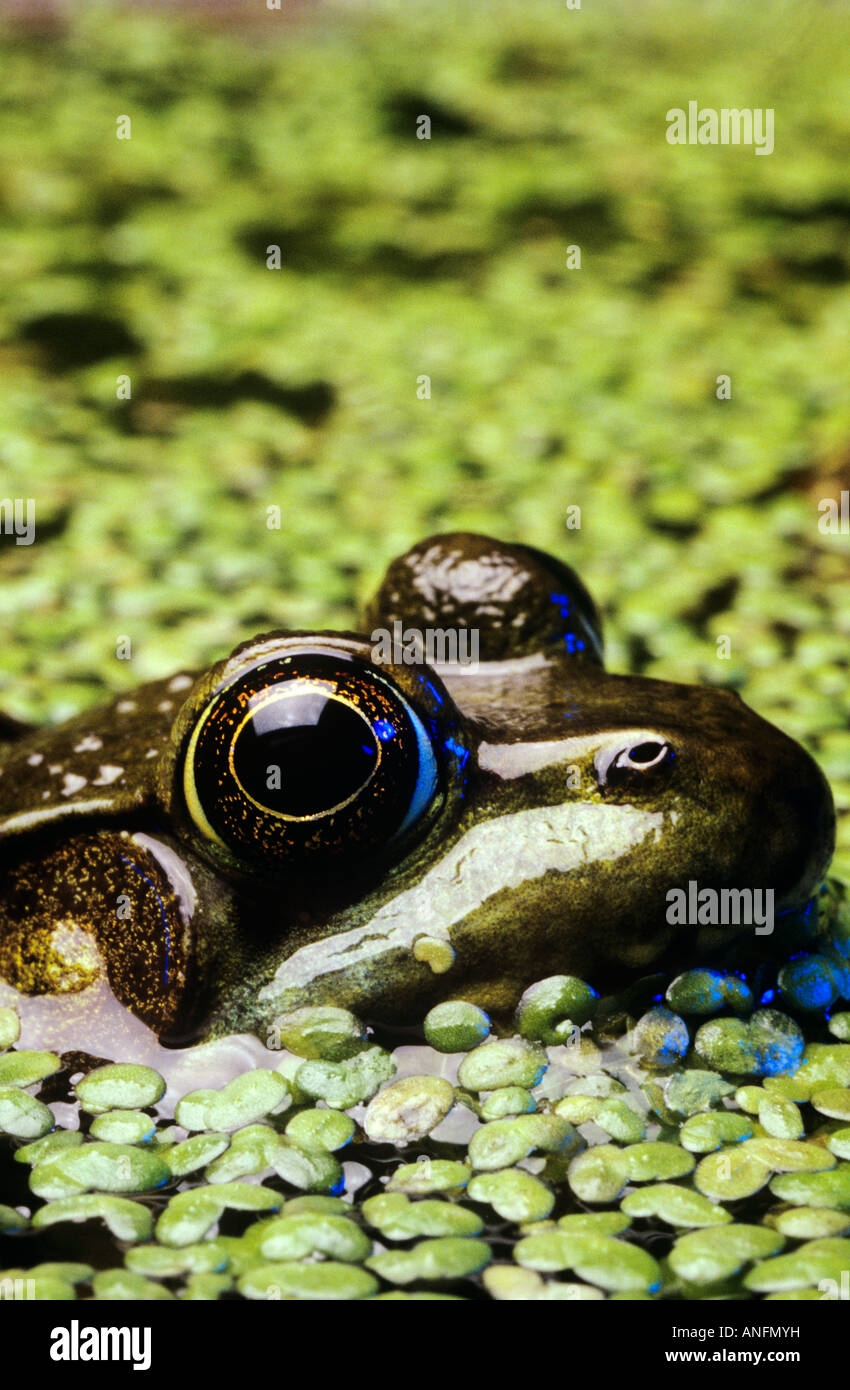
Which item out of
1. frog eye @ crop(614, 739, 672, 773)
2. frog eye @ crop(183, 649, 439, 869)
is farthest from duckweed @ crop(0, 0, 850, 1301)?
frog eye @ crop(614, 739, 672, 773)

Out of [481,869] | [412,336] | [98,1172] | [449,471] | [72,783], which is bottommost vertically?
[98,1172]

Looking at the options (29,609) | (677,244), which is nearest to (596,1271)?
(29,609)

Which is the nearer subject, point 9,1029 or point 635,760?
point 635,760

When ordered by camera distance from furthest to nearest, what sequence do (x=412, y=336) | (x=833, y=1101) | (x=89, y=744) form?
(x=412, y=336)
(x=89, y=744)
(x=833, y=1101)

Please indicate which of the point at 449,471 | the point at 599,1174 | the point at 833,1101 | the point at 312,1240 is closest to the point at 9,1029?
the point at 312,1240

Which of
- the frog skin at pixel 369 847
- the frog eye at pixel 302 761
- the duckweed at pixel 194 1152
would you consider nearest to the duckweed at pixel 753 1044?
the frog skin at pixel 369 847

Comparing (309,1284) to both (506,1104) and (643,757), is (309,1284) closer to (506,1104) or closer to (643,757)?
(506,1104)

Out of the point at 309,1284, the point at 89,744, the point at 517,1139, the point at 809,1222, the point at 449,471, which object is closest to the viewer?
the point at 309,1284

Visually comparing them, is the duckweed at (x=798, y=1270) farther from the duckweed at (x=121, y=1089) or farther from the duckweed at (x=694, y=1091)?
the duckweed at (x=121, y=1089)
